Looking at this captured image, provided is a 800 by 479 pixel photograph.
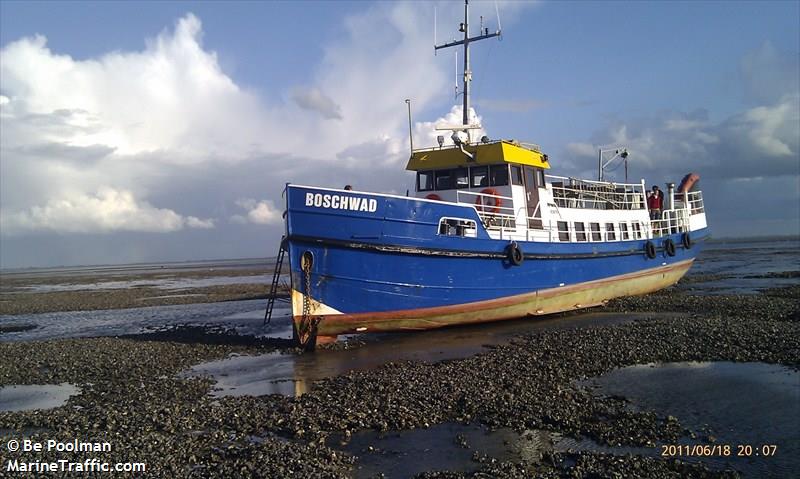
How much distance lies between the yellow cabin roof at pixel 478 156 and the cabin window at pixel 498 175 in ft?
1.01

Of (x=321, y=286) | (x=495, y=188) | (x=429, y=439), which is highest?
(x=495, y=188)

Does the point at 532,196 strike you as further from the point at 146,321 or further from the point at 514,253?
the point at 146,321

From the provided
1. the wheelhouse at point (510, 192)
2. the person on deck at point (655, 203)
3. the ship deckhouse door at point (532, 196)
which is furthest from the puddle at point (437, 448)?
the person on deck at point (655, 203)

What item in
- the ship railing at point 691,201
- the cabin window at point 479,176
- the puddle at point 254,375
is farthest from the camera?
the ship railing at point 691,201

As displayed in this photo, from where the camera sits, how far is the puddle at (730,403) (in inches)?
252

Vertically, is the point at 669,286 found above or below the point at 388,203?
below

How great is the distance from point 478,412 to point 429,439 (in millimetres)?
1189

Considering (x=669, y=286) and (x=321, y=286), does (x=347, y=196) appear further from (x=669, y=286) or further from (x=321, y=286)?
(x=669, y=286)

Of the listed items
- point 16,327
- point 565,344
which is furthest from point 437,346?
point 16,327

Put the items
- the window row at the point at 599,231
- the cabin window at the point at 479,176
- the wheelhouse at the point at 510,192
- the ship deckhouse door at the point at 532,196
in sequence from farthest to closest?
1. the window row at the point at 599,231
2. the ship deckhouse door at the point at 532,196
3. the cabin window at the point at 479,176
4. the wheelhouse at the point at 510,192

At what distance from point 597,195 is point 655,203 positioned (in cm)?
577

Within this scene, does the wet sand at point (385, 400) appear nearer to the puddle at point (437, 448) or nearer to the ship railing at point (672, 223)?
the puddle at point (437, 448)

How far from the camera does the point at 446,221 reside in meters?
14.8

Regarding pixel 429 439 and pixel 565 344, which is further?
pixel 565 344
